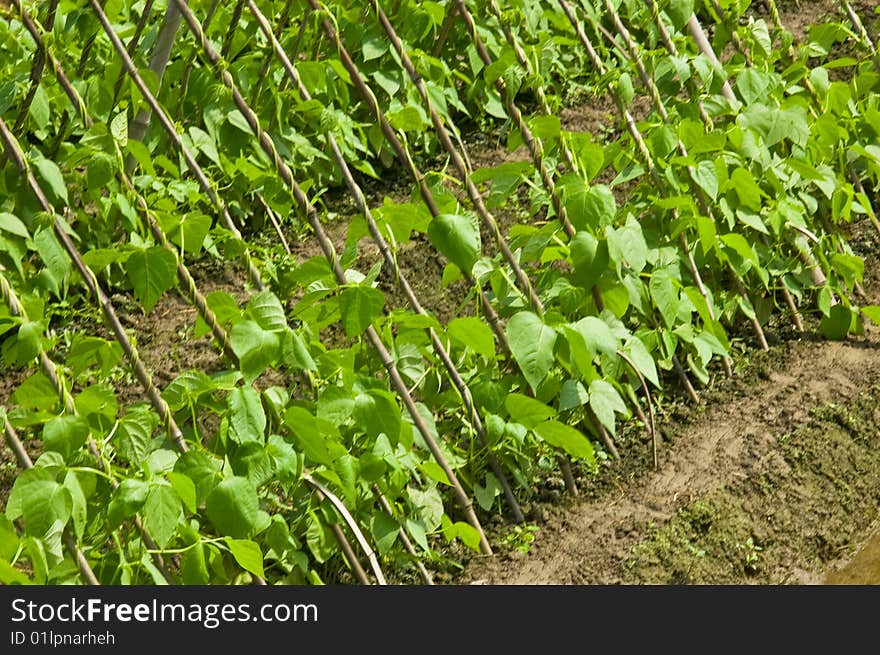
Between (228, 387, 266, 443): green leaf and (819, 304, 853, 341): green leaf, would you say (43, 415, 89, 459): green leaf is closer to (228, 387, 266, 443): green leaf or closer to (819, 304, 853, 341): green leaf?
(228, 387, 266, 443): green leaf

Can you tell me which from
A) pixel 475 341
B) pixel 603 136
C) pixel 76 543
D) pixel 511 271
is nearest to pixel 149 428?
pixel 76 543

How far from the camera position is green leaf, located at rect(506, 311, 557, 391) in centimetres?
308

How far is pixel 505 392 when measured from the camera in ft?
10.7

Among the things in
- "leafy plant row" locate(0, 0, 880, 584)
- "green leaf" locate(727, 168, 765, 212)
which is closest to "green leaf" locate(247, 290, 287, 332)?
"leafy plant row" locate(0, 0, 880, 584)

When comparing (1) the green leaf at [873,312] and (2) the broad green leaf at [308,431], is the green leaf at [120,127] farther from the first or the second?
(1) the green leaf at [873,312]

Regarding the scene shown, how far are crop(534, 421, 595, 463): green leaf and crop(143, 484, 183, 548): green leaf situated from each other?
3.06ft

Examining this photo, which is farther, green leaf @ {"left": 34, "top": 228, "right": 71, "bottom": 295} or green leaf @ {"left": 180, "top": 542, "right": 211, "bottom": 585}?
green leaf @ {"left": 34, "top": 228, "right": 71, "bottom": 295}

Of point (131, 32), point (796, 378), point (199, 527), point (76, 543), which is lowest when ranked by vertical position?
point (796, 378)

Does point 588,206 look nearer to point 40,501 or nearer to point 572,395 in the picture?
point 572,395

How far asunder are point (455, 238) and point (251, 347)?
22.5 inches

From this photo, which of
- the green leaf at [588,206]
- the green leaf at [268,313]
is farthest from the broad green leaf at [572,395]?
the green leaf at [268,313]

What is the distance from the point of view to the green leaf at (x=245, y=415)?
281cm

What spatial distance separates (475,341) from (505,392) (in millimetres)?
228
